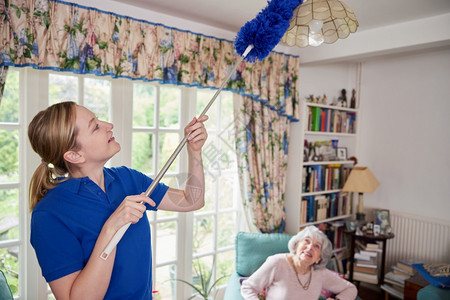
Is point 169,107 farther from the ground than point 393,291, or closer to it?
farther from the ground

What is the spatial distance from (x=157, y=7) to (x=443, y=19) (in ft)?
6.88

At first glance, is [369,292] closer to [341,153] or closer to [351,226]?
[351,226]

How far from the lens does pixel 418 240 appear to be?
3463 mm

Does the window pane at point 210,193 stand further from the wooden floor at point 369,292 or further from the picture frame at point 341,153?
the wooden floor at point 369,292

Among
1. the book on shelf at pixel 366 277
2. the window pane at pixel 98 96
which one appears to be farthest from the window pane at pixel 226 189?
the book on shelf at pixel 366 277

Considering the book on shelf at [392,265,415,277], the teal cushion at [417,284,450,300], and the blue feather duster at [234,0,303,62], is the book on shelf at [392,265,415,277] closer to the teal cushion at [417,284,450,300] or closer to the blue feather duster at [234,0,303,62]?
the teal cushion at [417,284,450,300]

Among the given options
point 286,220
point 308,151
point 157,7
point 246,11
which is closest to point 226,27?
point 246,11

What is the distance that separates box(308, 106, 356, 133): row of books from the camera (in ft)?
11.4

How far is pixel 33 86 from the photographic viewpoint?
214 cm

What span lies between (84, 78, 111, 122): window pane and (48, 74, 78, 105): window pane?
76mm

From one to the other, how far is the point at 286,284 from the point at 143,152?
142 cm

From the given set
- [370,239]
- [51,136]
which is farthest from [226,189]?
[51,136]

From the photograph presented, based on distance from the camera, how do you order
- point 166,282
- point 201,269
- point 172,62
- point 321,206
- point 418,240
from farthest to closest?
point 321,206
point 418,240
point 201,269
point 166,282
point 172,62

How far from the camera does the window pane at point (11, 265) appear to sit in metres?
2.15
